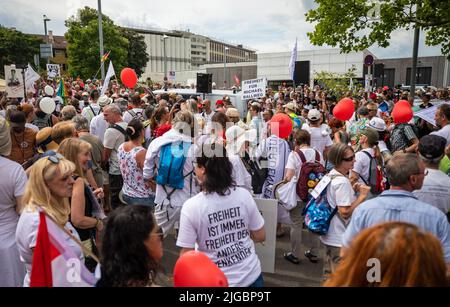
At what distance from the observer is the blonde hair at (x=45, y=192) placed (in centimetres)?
237

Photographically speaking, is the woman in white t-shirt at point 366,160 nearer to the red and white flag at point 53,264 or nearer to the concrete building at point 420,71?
the red and white flag at point 53,264

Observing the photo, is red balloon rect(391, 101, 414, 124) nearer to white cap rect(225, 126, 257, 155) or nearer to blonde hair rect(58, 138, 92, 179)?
white cap rect(225, 126, 257, 155)

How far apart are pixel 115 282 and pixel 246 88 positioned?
26.1ft

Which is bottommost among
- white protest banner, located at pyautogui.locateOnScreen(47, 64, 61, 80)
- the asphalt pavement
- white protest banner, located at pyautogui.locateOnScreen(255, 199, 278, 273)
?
the asphalt pavement

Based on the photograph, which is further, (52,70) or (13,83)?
(52,70)

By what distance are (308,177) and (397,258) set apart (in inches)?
121

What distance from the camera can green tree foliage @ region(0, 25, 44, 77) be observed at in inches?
2391

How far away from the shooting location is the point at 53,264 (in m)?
1.66

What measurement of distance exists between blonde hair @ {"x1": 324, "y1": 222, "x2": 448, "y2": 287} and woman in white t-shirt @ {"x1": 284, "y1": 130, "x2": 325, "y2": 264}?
125 inches

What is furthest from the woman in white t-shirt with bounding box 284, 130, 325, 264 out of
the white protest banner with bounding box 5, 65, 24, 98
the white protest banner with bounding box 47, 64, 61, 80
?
the white protest banner with bounding box 47, 64, 61, 80

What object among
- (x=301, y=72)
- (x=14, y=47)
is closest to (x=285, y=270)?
(x=301, y=72)

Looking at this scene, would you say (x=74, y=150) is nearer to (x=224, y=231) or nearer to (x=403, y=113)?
(x=224, y=231)

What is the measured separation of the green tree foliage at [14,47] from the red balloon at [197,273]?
69.3 metres
